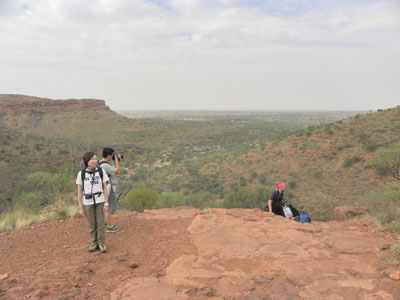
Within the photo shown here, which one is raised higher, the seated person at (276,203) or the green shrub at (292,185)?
the seated person at (276,203)

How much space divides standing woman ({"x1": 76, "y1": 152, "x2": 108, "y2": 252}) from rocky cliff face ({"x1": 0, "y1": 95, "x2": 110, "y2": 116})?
2319 inches

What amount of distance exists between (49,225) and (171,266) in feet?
10.6

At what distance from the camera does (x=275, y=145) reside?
69.7 ft

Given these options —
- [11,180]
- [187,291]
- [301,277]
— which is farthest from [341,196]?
[11,180]

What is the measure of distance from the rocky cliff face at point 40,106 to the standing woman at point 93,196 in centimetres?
5890

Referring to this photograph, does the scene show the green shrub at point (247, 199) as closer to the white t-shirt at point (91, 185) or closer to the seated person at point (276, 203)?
the seated person at point (276, 203)

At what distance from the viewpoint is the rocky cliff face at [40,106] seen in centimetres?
5244

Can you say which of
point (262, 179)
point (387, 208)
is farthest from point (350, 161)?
point (387, 208)

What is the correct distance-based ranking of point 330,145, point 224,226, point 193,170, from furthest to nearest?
point 193,170, point 330,145, point 224,226

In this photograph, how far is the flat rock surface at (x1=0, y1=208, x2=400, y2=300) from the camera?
293cm

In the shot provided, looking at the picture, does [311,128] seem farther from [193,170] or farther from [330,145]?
[193,170]

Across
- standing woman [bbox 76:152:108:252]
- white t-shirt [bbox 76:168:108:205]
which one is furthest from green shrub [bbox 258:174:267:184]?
white t-shirt [bbox 76:168:108:205]

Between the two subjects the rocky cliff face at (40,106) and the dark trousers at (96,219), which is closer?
the dark trousers at (96,219)

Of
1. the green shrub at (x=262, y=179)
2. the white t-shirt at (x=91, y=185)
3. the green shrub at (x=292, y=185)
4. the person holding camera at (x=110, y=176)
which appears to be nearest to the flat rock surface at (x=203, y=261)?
the person holding camera at (x=110, y=176)
